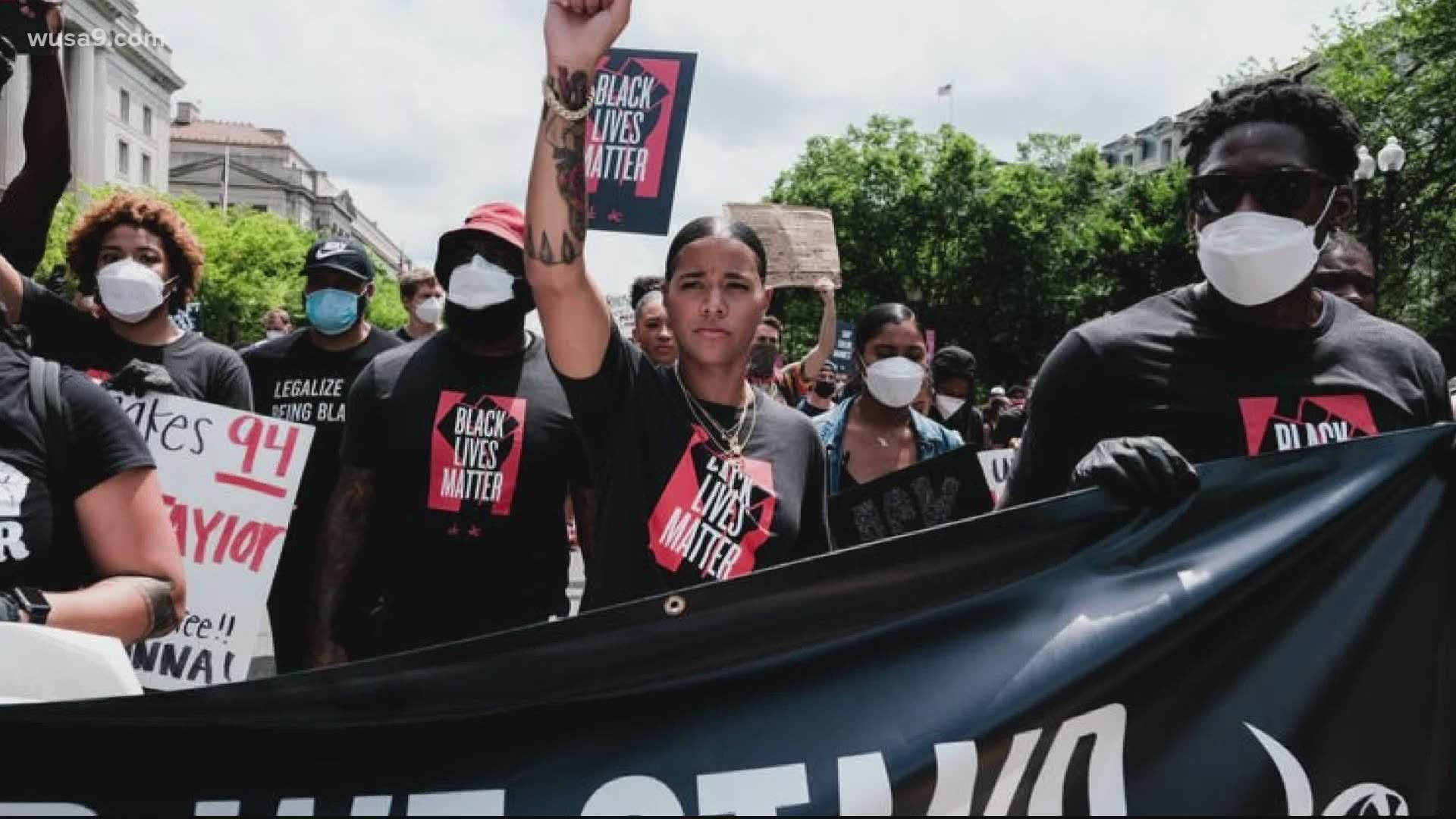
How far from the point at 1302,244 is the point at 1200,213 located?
0.65 feet

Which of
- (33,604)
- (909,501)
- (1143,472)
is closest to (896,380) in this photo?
(909,501)

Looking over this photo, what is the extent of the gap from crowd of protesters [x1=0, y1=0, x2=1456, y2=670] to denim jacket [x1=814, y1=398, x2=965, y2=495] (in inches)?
62.3

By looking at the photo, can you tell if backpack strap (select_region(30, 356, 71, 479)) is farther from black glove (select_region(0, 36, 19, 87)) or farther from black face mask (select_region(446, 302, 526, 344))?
black face mask (select_region(446, 302, 526, 344))

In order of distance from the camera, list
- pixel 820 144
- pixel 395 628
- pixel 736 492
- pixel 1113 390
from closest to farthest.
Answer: pixel 1113 390 < pixel 736 492 < pixel 395 628 < pixel 820 144

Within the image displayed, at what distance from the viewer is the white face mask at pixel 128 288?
13.4ft

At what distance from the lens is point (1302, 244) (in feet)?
7.86

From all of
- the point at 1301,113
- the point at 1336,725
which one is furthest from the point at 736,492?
the point at 1301,113

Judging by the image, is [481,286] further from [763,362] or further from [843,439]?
[763,362]

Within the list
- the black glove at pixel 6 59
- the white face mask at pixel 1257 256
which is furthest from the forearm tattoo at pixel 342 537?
the white face mask at pixel 1257 256

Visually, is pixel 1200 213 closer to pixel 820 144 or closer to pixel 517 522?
pixel 517 522

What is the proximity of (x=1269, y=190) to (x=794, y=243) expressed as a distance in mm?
7305

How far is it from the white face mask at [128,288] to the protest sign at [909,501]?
7.42 feet

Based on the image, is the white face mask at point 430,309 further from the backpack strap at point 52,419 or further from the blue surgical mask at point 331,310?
the backpack strap at point 52,419

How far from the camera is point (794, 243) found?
9680 mm
